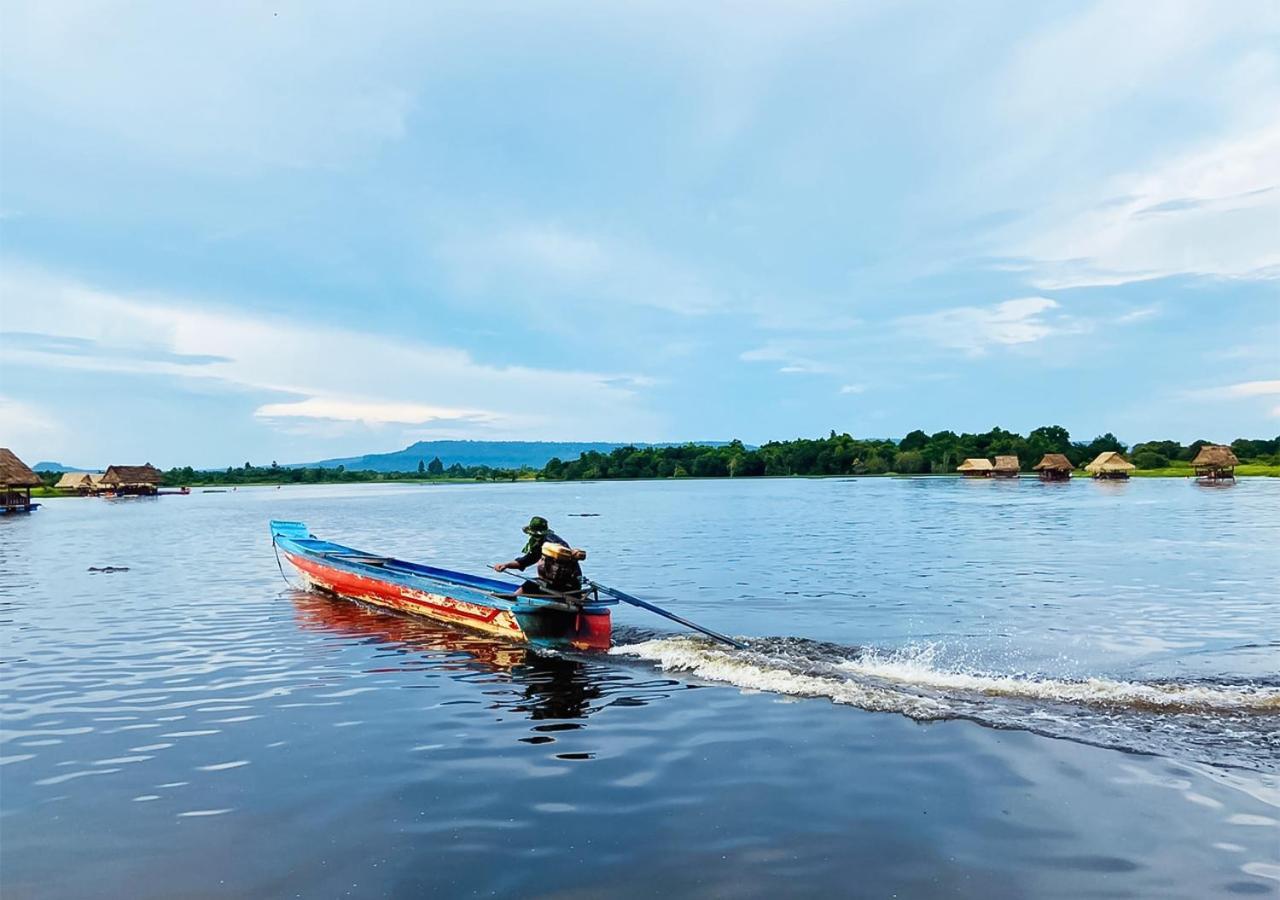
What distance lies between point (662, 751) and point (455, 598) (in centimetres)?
918

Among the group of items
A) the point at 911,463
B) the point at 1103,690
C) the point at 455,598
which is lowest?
the point at 1103,690

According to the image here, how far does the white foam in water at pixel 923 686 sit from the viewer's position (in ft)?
36.2

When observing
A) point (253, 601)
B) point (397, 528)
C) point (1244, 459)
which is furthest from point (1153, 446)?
point (253, 601)

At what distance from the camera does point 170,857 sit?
7.01 meters

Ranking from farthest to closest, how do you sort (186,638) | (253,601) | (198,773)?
(253,601) < (186,638) < (198,773)

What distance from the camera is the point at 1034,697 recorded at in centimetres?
1141

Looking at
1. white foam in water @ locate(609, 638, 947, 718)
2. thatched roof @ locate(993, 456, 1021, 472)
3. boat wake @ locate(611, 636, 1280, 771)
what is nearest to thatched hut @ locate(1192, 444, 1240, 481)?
thatched roof @ locate(993, 456, 1021, 472)

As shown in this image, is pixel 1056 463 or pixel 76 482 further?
pixel 76 482

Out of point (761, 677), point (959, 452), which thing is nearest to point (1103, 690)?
point (761, 677)

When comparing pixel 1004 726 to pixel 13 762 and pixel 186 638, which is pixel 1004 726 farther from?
pixel 186 638

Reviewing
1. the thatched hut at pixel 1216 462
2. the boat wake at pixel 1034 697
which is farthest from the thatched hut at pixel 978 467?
the boat wake at pixel 1034 697

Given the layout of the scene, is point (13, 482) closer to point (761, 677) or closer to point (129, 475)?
point (129, 475)

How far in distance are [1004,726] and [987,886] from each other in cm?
431

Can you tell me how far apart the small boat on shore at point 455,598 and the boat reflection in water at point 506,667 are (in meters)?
0.32
